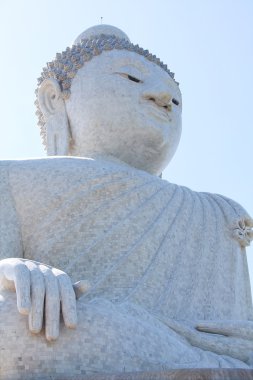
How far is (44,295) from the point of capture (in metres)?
4.22

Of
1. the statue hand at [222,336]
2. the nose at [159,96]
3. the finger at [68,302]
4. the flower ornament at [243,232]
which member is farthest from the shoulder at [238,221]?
the finger at [68,302]

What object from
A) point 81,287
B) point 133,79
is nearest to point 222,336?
point 81,287

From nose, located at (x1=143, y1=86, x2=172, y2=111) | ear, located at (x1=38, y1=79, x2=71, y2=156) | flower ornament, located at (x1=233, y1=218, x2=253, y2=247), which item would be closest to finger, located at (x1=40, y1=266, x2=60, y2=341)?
flower ornament, located at (x1=233, y1=218, x2=253, y2=247)

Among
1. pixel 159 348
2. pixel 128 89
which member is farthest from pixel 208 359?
pixel 128 89

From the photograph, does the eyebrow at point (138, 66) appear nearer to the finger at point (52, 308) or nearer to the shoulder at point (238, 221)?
the shoulder at point (238, 221)

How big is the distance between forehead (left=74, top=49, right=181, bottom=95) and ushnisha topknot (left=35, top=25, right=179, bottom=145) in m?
0.08

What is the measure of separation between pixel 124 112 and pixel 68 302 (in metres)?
2.94

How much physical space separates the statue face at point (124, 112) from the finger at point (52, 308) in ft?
9.00

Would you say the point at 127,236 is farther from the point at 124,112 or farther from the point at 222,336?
the point at 124,112

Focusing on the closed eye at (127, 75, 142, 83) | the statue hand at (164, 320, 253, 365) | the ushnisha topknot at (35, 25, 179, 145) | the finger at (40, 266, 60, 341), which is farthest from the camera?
the ushnisha topknot at (35, 25, 179, 145)

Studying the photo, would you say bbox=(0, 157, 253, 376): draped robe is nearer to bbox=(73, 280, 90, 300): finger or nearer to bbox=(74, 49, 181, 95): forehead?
bbox=(73, 280, 90, 300): finger

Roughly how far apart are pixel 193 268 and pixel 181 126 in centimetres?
179

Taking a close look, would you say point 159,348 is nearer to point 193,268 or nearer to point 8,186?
point 193,268

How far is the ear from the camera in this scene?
23.3 ft
